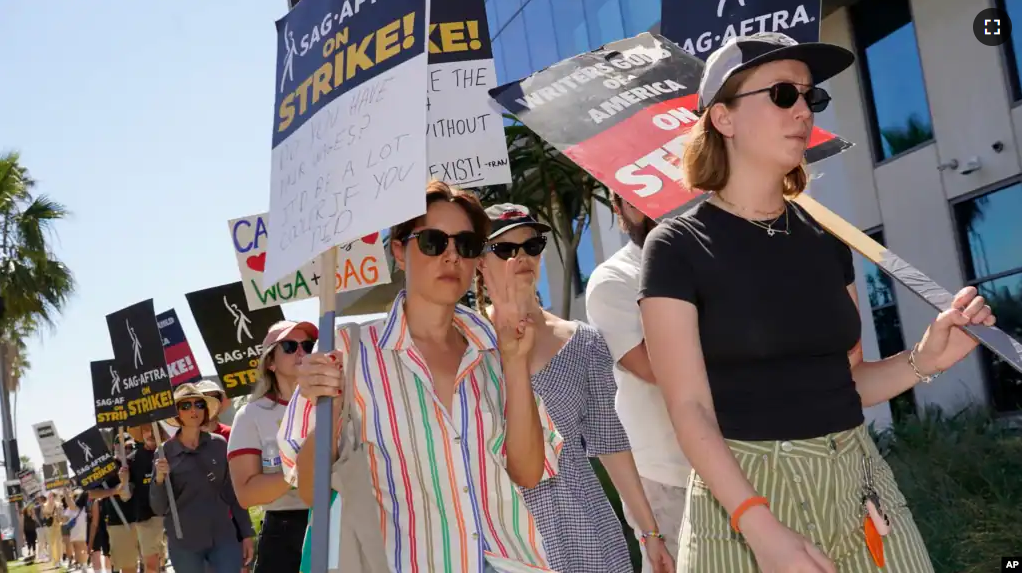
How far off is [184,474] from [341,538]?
23.0 ft

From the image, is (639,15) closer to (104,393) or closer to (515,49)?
(515,49)

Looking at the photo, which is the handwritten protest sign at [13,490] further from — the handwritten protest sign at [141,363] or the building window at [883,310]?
the building window at [883,310]

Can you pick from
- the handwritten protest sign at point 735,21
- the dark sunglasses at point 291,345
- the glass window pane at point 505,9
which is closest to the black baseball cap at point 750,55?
the handwritten protest sign at point 735,21

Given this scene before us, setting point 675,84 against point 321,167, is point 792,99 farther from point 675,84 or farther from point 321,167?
point 321,167

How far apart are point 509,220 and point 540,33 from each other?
15488mm

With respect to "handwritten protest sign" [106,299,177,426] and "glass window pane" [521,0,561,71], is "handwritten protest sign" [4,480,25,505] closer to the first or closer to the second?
"glass window pane" [521,0,561,71]

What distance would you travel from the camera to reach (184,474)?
31.0ft

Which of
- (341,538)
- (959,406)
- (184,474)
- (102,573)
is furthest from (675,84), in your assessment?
(102,573)

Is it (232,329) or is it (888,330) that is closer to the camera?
(232,329)

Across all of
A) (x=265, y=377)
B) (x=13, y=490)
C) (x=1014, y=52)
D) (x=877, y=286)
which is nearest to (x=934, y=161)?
(x=1014, y=52)

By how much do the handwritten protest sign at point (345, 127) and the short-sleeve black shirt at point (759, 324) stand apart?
2.34ft

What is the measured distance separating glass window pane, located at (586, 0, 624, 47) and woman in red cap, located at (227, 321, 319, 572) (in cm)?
1059

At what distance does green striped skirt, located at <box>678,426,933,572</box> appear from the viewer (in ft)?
9.01

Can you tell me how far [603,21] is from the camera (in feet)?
55.0
